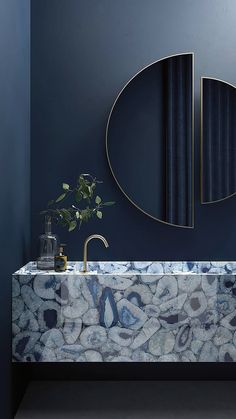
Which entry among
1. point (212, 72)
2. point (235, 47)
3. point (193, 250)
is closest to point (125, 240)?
point (193, 250)

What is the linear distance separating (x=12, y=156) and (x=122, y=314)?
2.94 feet

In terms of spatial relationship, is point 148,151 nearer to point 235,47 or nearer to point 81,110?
point 81,110

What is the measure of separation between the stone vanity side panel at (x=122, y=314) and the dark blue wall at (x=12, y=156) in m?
0.12

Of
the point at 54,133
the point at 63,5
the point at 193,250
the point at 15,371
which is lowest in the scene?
the point at 15,371

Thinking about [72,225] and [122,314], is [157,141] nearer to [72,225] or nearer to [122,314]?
[72,225]

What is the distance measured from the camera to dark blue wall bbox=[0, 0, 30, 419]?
2123 mm

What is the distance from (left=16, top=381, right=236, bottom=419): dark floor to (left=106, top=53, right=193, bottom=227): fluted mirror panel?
35.6 inches

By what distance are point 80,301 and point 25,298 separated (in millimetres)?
256

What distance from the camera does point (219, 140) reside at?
2770 mm

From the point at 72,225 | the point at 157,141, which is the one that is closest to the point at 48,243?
the point at 72,225

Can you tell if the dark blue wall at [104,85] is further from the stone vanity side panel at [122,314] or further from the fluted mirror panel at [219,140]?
the stone vanity side panel at [122,314]

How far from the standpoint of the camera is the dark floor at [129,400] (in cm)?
239

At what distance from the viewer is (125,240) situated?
9.16 feet

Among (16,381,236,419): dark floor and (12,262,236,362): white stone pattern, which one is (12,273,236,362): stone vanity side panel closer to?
(12,262,236,362): white stone pattern
